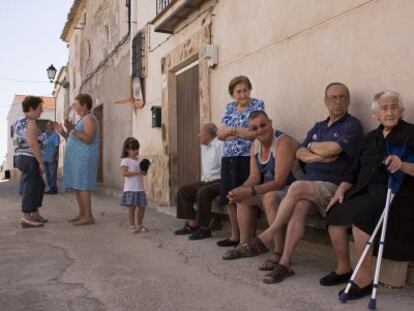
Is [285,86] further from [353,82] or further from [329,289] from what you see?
[329,289]

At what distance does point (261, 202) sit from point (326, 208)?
0.82 metres

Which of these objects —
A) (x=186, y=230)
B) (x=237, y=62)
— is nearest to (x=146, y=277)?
(x=186, y=230)

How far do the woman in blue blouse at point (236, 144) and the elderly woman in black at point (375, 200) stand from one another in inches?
53.3

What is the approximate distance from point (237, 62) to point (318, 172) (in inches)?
97.6

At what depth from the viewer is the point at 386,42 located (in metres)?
3.76

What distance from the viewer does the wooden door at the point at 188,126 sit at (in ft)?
24.1

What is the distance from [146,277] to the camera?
12.4 feet

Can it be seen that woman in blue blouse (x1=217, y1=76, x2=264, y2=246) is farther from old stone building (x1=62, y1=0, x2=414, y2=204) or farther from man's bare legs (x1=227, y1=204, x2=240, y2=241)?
old stone building (x1=62, y1=0, x2=414, y2=204)

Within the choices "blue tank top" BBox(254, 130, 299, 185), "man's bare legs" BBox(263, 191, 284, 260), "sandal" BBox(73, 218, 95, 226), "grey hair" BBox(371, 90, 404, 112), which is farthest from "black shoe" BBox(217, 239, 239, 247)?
"sandal" BBox(73, 218, 95, 226)

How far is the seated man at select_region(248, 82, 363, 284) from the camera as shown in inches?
144

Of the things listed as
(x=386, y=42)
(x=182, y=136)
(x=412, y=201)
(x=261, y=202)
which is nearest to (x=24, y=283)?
(x=261, y=202)

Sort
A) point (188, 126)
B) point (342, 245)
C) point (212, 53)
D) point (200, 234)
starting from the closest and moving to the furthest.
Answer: point (342, 245), point (200, 234), point (212, 53), point (188, 126)

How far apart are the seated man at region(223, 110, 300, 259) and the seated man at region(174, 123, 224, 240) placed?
2.25 ft

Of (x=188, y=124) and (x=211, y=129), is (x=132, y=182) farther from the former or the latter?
(x=188, y=124)
